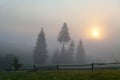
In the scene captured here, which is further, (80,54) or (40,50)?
(80,54)

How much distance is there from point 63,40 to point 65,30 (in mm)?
4772

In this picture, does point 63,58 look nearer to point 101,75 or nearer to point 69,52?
point 69,52

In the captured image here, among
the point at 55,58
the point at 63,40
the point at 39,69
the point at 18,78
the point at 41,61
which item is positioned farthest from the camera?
the point at 55,58

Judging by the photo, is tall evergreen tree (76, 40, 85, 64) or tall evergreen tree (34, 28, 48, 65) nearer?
tall evergreen tree (34, 28, 48, 65)

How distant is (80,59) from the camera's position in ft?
466

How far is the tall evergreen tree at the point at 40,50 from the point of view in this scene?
115 metres

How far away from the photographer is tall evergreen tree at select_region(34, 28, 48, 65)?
114600mm

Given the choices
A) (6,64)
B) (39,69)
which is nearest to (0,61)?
(6,64)

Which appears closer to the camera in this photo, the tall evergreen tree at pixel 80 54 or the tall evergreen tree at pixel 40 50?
the tall evergreen tree at pixel 40 50

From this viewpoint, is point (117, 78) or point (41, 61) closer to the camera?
point (117, 78)

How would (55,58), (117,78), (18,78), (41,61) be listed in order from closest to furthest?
(117,78), (18,78), (41,61), (55,58)

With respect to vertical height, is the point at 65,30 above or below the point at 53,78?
above

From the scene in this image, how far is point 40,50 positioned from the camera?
4660 inches

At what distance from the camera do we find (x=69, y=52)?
453ft
